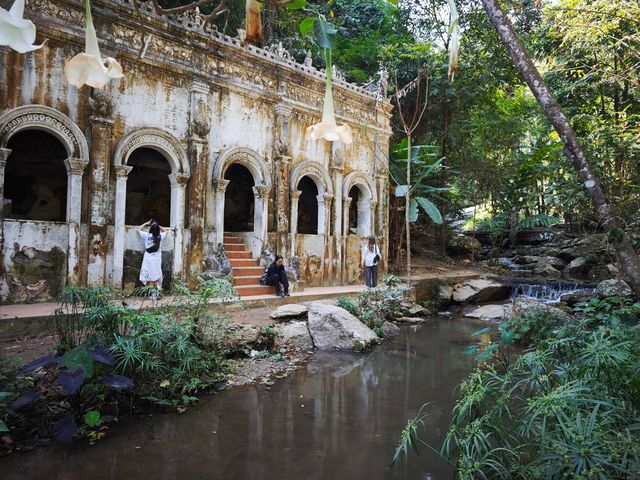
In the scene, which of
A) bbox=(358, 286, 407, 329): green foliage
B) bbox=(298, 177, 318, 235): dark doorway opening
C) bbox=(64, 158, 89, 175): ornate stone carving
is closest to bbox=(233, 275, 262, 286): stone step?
bbox=(358, 286, 407, 329): green foliage

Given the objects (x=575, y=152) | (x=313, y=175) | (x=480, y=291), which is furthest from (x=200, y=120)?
(x=480, y=291)

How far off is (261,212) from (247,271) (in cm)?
173

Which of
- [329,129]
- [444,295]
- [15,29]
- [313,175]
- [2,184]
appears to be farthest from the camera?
[444,295]

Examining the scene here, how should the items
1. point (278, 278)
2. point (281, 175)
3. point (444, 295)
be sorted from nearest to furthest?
point (278, 278), point (281, 175), point (444, 295)

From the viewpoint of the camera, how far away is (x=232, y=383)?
576 cm

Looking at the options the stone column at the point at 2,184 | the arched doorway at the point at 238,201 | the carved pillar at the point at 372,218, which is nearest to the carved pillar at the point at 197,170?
the stone column at the point at 2,184

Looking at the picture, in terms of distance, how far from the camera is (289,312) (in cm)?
859

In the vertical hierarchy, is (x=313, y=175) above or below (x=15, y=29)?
above

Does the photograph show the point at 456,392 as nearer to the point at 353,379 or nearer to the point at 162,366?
the point at 353,379

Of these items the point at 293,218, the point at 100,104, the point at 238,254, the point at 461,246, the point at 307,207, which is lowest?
the point at 238,254

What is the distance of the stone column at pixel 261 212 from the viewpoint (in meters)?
11.3

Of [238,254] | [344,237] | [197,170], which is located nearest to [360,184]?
[344,237]

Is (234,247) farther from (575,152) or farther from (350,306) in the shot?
(575,152)

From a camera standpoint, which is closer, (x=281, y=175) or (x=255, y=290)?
(x=255, y=290)
